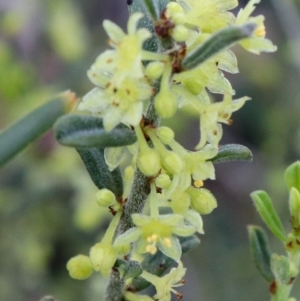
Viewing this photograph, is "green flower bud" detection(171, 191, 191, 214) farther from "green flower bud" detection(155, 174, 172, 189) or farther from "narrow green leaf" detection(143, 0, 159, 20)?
"narrow green leaf" detection(143, 0, 159, 20)

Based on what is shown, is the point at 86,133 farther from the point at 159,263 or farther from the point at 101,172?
the point at 159,263

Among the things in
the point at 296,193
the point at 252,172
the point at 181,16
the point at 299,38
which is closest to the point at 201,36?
the point at 181,16

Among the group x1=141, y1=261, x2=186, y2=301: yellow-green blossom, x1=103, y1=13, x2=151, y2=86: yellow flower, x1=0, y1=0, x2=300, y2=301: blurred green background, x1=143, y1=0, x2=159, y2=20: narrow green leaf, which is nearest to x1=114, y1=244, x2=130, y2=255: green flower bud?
x1=141, y1=261, x2=186, y2=301: yellow-green blossom

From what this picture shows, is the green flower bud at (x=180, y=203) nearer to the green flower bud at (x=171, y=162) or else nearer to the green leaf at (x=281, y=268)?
the green flower bud at (x=171, y=162)

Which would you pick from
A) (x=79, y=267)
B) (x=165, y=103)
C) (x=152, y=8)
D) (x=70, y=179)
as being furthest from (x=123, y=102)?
(x=70, y=179)

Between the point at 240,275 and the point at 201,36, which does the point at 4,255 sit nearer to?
the point at 240,275

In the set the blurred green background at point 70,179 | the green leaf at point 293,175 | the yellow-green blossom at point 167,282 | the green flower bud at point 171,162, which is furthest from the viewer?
the blurred green background at point 70,179

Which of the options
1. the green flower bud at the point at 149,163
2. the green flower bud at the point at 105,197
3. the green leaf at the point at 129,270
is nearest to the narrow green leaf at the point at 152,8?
the green flower bud at the point at 149,163
